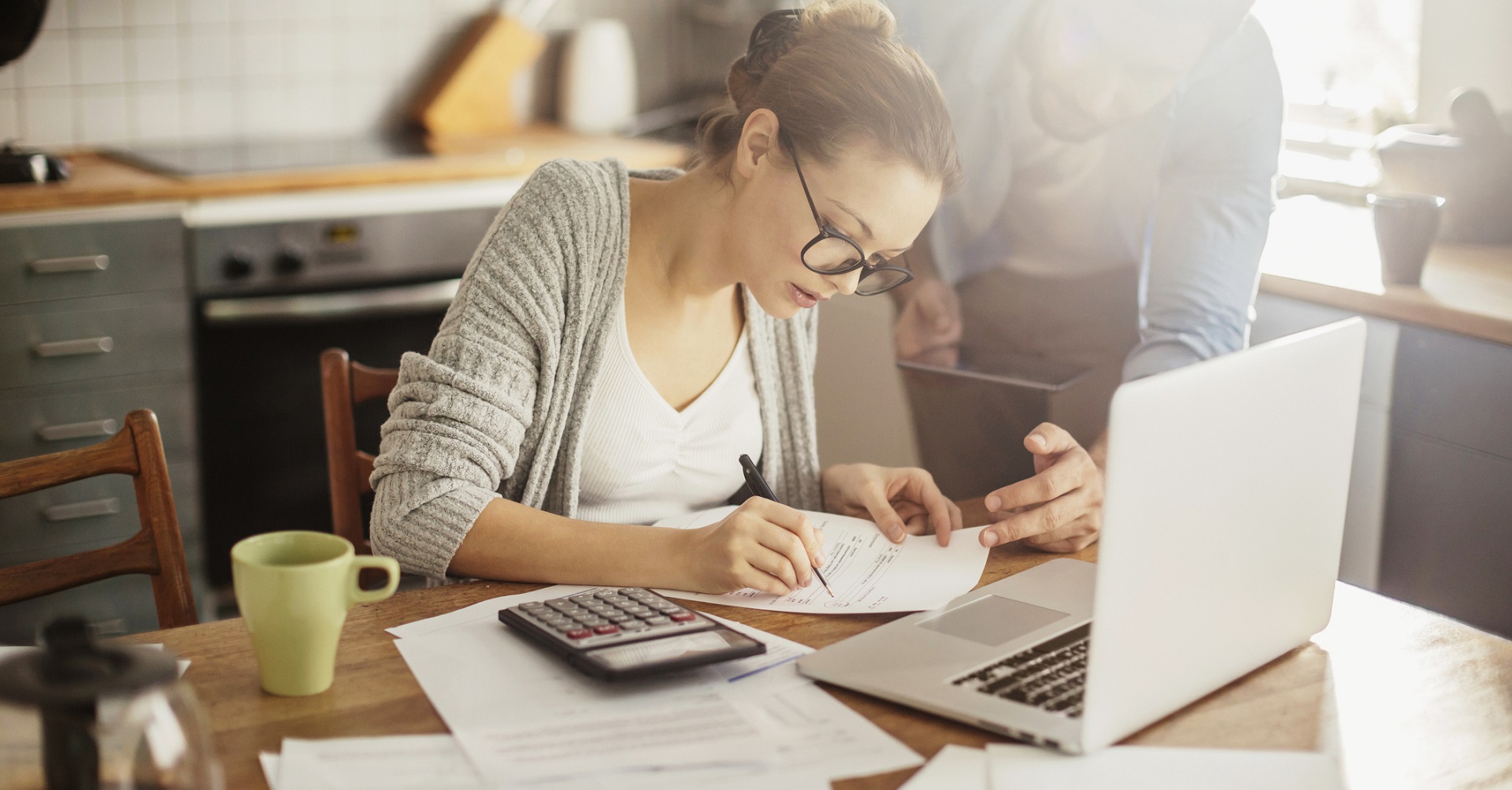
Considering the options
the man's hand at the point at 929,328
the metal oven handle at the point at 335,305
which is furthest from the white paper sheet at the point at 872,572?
the metal oven handle at the point at 335,305

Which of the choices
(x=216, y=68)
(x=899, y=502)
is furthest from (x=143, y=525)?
(x=216, y=68)

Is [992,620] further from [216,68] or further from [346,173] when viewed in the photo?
[216,68]

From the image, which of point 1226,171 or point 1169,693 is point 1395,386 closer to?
point 1226,171

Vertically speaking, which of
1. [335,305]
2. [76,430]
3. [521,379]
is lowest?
[76,430]

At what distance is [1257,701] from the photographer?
0.89 m

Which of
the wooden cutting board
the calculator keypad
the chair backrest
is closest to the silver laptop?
the calculator keypad

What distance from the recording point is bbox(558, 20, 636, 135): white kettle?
299 centimetres

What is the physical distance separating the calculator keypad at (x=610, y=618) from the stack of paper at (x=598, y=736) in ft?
0.08

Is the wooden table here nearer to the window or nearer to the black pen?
the black pen

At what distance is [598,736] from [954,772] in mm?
225

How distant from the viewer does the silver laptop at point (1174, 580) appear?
2.50 ft

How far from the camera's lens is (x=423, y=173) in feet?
8.09

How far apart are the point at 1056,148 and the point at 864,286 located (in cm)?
82

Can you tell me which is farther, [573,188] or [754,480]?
[573,188]
